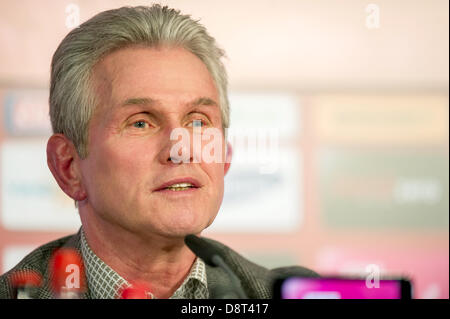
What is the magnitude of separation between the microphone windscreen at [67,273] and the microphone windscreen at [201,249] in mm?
323

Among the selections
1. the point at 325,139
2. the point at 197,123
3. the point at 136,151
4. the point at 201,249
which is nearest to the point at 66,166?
the point at 136,151

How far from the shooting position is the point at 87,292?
153 centimetres

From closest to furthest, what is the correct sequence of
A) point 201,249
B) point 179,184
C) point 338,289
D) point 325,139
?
1. point 201,249
2. point 179,184
3. point 338,289
4. point 325,139

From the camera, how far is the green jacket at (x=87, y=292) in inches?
60.2

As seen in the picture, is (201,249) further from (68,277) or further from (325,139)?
(325,139)

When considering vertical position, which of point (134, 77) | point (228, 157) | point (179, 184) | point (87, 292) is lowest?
point (87, 292)

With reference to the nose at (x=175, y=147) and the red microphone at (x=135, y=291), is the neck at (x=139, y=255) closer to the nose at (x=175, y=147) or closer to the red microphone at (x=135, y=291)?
the red microphone at (x=135, y=291)

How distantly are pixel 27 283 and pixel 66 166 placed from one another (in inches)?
10.9

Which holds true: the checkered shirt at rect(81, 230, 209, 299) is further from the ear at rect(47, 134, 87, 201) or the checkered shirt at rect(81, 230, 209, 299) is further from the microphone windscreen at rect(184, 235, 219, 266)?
the microphone windscreen at rect(184, 235, 219, 266)

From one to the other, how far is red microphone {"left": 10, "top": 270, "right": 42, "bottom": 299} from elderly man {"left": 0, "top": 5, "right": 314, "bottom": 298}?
0.01m

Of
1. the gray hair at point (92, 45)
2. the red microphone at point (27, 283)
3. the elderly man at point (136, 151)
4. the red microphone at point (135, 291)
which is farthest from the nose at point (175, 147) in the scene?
the red microphone at point (27, 283)
